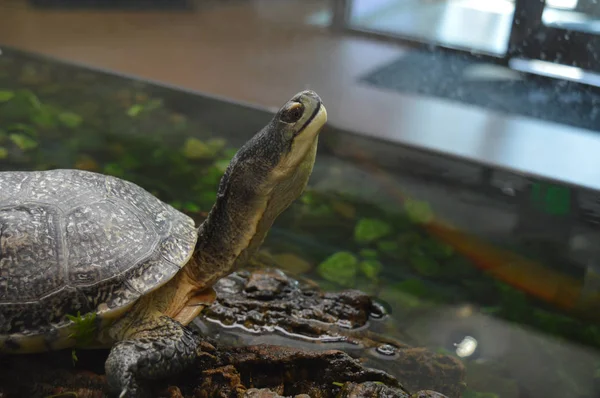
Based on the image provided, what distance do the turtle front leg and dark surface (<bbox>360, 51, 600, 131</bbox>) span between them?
6.52 ft

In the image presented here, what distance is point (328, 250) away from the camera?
1.83m

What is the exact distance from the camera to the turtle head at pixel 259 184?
3.48ft

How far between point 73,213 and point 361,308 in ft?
2.55

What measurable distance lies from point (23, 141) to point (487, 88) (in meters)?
2.07

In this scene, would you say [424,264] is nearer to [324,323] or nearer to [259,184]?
[324,323]

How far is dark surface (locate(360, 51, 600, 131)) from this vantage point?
7.77 ft

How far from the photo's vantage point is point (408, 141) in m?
2.41

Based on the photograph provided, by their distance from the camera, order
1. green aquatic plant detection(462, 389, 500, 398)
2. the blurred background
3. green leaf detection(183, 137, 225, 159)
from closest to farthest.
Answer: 1. green aquatic plant detection(462, 389, 500, 398)
2. the blurred background
3. green leaf detection(183, 137, 225, 159)

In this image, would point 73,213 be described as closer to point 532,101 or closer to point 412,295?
point 412,295

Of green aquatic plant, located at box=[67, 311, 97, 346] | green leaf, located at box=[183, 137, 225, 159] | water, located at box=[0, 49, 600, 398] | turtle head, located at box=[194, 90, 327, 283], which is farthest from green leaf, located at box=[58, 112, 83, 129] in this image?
green aquatic plant, located at box=[67, 311, 97, 346]

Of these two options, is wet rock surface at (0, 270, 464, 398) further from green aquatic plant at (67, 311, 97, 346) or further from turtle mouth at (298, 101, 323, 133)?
turtle mouth at (298, 101, 323, 133)

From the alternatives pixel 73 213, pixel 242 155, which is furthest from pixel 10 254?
pixel 242 155

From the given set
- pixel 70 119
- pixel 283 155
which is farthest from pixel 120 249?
pixel 70 119

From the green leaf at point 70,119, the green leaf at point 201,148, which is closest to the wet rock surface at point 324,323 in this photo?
the green leaf at point 201,148
